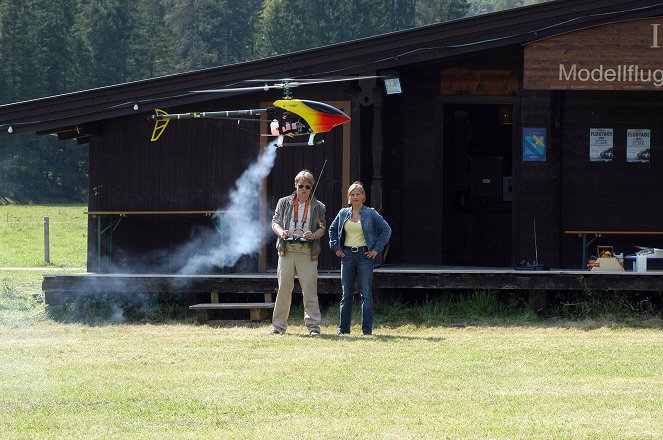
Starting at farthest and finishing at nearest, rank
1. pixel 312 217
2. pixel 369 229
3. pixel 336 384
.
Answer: pixel 312 217, pixel 369 229, pixel 336 384

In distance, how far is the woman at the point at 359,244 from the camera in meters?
14.7

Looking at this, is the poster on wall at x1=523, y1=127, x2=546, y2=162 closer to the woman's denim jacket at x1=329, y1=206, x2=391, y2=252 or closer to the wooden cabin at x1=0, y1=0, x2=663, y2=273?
the wooden cabin at x1=0, y1=0, x2=663, y2=273

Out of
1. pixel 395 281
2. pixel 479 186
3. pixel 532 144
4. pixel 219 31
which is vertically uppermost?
pixel 219 31

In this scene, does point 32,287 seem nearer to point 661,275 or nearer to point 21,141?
point 661,275

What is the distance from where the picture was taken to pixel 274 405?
33.7 feet

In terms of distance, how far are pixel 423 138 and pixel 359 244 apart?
3587mm

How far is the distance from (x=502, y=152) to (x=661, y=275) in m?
3.63

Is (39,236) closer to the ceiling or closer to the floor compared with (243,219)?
closer to the floor

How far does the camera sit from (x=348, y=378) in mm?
11492

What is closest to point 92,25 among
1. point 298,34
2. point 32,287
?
point 298,34

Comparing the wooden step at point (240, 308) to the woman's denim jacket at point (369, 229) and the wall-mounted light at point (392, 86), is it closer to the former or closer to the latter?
the woman's denim jacket at point (369, 229)

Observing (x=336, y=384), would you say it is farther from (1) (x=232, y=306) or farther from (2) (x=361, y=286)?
(1) (x=232, y=306)

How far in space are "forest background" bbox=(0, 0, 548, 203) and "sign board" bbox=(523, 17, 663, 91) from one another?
4204cm

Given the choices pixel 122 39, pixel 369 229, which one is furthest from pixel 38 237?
pixel 122 39
